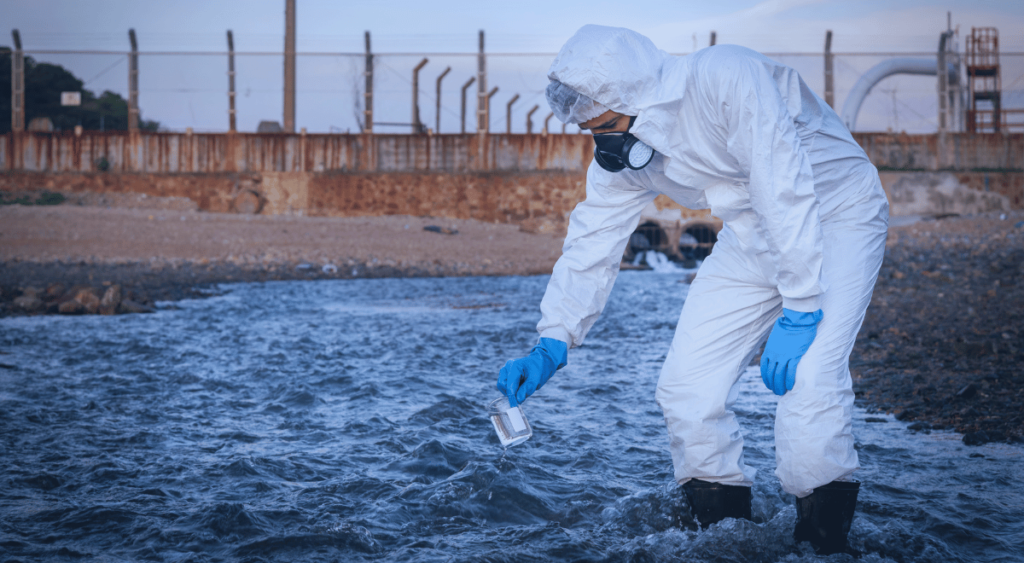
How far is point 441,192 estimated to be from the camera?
20453mm

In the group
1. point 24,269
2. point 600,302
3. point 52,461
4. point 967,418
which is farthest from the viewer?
point 24,269

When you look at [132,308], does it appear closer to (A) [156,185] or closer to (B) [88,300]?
(B) [88,300]

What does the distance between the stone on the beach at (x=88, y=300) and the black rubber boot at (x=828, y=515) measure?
27.7 ft

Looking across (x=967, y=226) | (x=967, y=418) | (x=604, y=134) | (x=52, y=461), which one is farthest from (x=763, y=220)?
(x=967, y=226)

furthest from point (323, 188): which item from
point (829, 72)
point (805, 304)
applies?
point (805, 304)

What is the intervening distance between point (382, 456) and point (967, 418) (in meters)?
2.97

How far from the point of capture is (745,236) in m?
2.70

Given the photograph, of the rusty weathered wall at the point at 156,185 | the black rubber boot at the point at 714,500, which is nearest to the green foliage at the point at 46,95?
the rusty weathered wall at the point at 156,185

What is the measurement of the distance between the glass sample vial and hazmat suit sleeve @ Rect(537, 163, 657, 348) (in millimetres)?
327

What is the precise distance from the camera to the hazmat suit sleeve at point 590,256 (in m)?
2.98

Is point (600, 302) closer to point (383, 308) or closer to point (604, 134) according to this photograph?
point (604, 134)

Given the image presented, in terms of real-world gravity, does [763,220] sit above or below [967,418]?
above

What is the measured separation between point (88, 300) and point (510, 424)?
7713mm

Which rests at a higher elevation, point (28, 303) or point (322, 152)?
point (322, 152)
